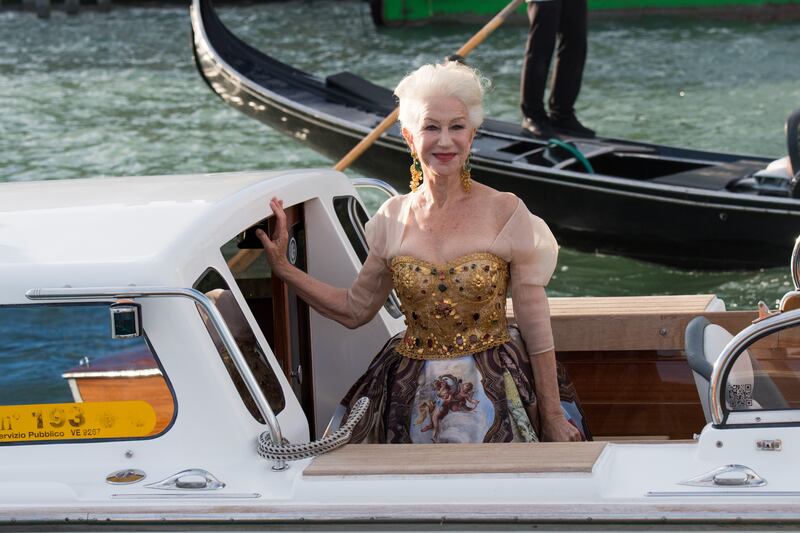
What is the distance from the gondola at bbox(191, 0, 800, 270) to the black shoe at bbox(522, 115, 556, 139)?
0.07m

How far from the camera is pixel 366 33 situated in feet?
60.4

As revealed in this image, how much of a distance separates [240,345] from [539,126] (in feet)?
17.9

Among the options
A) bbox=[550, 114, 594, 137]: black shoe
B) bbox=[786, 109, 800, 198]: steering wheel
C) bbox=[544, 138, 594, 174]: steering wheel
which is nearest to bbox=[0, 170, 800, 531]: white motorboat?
bbox=[786, 109, 800, 198]: steering wheel

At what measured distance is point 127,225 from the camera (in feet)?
7.63

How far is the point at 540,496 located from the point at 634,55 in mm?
14656

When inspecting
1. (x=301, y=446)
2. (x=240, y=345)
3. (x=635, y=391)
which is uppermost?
(x=240, y=345)

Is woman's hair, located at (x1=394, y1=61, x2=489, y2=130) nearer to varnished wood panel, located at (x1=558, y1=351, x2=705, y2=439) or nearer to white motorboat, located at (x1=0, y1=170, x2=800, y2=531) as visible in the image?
white motorboat, located at (x1=0, y1=170, x2=800, y2=531)

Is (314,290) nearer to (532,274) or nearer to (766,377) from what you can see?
(532,274)

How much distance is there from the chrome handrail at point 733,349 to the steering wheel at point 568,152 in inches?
183

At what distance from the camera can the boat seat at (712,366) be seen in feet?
7.21

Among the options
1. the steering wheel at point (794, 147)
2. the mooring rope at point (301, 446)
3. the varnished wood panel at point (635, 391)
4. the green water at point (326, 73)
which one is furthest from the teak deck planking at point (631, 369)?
the green water at point (326, 73)

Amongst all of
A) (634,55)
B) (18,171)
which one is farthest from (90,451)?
(634,55)

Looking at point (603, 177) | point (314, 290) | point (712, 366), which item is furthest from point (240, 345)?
point (603, 177)

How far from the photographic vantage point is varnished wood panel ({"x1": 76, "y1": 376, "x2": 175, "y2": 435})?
7.11 ft
